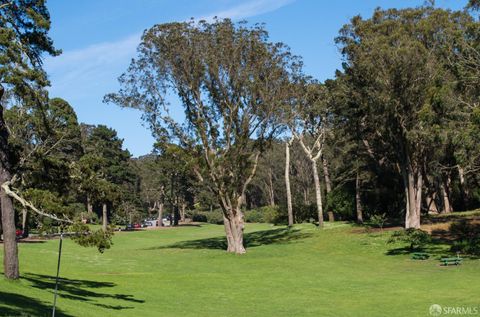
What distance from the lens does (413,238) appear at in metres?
36.4

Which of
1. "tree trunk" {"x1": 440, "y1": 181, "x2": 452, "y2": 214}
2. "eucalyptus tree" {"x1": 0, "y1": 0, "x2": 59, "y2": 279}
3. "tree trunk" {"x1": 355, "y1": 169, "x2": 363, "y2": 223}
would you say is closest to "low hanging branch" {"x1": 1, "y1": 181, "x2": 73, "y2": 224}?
"eucalyptus tree" {"x1": 0, "y1": 0, "x2": 59, "y2": 279}

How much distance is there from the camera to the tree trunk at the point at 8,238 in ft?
62.6

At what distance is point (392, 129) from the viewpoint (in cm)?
4244

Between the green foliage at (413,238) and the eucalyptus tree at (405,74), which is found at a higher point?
the eucalyptus tree at (405,74)

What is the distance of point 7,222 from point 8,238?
0.62m

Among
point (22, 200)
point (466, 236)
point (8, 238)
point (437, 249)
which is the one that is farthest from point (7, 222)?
point (466, 236)

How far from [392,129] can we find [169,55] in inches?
733

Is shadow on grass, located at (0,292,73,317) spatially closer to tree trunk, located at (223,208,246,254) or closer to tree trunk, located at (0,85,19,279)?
tree trunk, located at (0,85,19,279)

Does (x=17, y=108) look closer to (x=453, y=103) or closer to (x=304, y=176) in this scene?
(x=453, y=103)

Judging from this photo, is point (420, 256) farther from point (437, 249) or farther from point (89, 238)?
point (89, 238)

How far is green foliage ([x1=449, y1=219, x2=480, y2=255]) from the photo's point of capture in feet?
102

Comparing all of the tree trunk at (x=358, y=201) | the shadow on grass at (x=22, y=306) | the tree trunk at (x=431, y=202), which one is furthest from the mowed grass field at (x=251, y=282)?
the tree trunk at (x=431, y=202)

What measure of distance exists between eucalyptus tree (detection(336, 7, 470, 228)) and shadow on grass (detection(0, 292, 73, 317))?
26265 millimetres

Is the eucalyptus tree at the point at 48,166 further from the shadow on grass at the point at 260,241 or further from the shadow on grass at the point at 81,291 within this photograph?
the shadow on grass at the point at 260,241
